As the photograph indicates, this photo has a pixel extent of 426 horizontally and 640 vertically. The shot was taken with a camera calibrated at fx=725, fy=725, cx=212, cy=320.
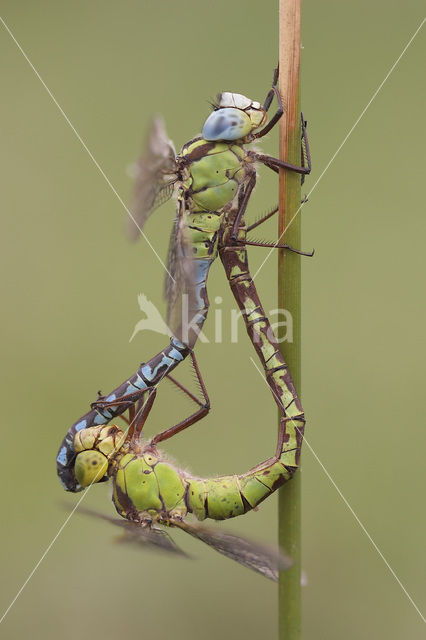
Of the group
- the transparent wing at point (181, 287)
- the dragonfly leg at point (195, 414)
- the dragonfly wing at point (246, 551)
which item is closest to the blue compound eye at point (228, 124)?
the transparent wing at point (181, 287)

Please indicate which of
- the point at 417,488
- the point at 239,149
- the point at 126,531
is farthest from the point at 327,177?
the point at 126,531

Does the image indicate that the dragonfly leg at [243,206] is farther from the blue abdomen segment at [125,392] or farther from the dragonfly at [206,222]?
the blue abdomen segment at [125,392]

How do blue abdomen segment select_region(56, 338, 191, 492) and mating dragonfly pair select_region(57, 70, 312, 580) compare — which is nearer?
mating dragonfly pair select_region(57, 70, 312, 580)

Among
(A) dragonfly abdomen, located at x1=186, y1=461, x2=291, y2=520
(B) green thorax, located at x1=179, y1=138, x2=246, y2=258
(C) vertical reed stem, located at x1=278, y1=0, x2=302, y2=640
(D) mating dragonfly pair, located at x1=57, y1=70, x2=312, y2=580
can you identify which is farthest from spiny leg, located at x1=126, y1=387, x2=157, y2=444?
(C) vertical reed stem, located at x1=278, y1=0, x2=302, y2=640

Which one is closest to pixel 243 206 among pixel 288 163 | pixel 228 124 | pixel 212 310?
pixel 228 124

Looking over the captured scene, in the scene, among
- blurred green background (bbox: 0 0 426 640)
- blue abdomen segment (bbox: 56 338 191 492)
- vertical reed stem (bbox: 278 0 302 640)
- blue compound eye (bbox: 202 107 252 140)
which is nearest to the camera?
vertical reed stem (bbox: 278 0 302 640)

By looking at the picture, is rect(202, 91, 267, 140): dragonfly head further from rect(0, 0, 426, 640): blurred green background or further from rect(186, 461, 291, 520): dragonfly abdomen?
rect(186, 461, 291, 520): dragonfly abdomen
